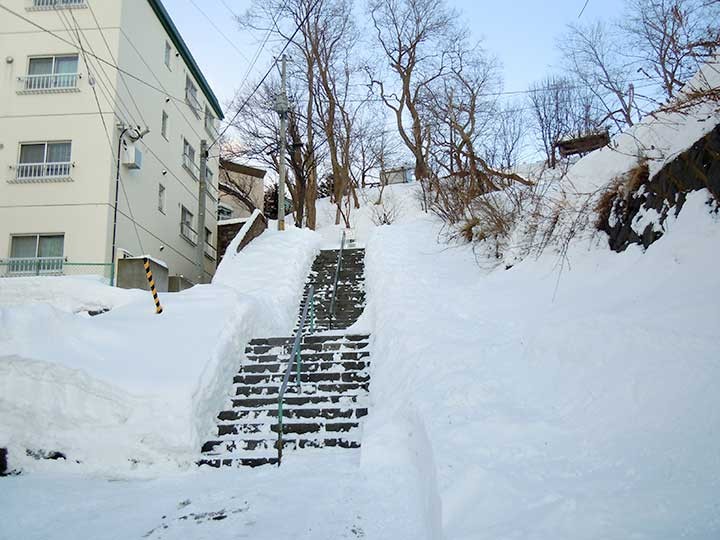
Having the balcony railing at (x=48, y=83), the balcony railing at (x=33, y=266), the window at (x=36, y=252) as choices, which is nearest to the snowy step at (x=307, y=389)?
the balcony railing at (x=33, y=266)

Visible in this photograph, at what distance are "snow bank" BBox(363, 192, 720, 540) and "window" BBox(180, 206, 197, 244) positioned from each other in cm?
1387

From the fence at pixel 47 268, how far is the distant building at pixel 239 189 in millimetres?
17121

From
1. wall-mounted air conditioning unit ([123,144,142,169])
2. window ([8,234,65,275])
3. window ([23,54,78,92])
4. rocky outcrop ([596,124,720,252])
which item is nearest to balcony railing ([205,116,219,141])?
window ([23,54,78,92])

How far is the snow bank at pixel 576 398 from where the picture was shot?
3.45 m

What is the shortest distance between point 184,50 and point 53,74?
6.22 meters

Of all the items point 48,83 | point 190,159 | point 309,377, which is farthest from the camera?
point 190,159

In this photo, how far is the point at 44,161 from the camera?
50.8 feet

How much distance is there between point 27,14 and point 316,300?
12730 mm

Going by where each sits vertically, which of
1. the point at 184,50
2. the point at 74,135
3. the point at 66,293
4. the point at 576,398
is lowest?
the point at 576,398

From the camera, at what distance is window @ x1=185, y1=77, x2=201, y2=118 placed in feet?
71.0

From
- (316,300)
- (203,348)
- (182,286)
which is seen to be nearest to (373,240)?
(316,300)

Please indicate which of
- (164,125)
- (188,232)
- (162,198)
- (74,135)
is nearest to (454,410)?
(74,135)

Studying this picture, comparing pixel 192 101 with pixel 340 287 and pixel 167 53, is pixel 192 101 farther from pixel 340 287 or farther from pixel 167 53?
pixel 340 287

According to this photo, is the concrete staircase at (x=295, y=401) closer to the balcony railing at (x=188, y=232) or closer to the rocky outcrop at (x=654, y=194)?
the rocky outcrop at (x=654, y=194)
